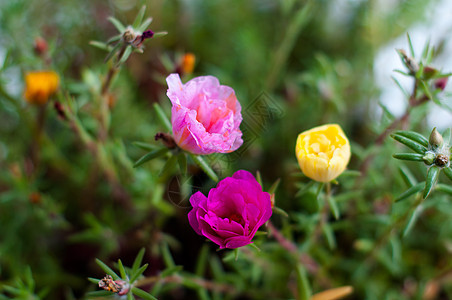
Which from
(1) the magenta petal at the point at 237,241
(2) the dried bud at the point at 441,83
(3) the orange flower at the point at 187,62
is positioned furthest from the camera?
(3) the orange flower at the point at 187,62

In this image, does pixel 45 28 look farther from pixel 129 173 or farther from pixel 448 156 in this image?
pixel 448 156

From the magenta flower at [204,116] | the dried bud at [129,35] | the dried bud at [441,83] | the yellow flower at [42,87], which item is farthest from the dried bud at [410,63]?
the yellow flower at [42,87]

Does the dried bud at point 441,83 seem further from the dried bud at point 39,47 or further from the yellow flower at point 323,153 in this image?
the dried bud at point 39,47

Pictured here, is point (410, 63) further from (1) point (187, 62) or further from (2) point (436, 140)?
(1) point (187, 62)

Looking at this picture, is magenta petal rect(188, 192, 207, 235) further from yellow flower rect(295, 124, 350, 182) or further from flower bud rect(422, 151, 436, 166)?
flower bud rect(422, 151, 436, 166)

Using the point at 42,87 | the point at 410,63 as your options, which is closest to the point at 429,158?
the point at 410,63

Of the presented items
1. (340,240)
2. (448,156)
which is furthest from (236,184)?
(340,240)
